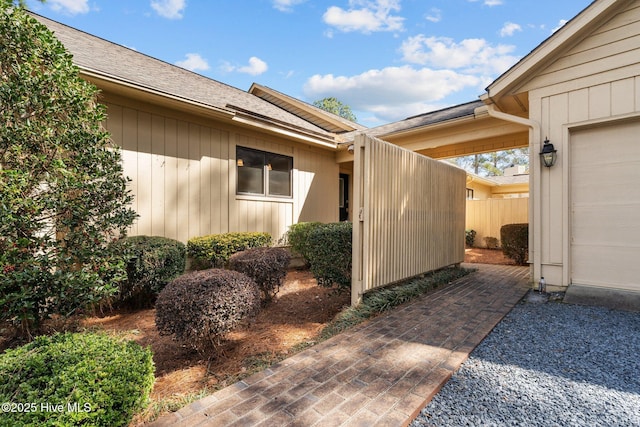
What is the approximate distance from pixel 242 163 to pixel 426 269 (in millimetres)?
4540

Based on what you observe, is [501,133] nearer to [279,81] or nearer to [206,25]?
[206,25]

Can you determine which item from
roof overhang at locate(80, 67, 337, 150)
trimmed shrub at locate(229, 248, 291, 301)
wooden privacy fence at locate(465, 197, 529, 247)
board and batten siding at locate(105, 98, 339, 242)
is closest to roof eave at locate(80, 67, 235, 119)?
roof overhang at locate(80, 67, 337, 150)

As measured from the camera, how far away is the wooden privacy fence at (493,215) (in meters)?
10.8

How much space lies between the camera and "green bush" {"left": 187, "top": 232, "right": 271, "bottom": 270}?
5531 mm

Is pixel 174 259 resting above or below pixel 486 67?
below

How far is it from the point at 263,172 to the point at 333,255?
3598 millimetres

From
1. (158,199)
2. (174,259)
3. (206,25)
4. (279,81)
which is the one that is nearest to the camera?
(174,259)

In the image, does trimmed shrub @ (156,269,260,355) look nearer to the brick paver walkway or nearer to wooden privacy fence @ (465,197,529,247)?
the brick paver walkway

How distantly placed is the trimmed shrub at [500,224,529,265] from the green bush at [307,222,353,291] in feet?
18.5

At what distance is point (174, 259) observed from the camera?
458cm

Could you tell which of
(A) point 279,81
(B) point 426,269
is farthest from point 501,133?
(A) point 279,81

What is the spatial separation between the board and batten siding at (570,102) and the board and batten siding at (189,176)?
207 inches

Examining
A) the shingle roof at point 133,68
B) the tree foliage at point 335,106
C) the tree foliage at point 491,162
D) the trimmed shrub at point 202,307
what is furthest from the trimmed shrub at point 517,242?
the tree foliage at point 335,106

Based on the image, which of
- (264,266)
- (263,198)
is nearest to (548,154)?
(264,266)
